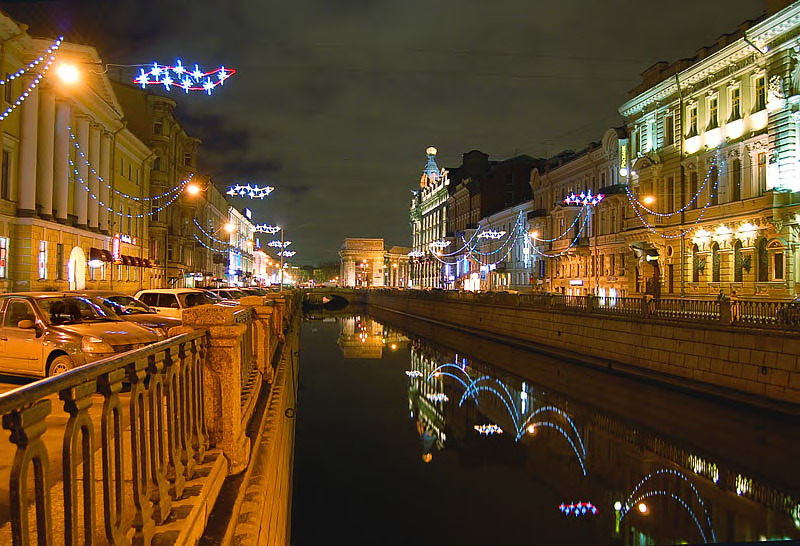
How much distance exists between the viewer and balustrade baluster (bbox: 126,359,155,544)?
344 cm

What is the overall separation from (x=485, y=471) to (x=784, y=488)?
6189mm

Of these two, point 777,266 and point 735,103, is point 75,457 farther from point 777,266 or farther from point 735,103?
point 735,103

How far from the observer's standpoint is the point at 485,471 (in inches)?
583

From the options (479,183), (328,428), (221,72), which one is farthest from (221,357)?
(479,183)

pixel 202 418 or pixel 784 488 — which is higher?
pixel 202 418

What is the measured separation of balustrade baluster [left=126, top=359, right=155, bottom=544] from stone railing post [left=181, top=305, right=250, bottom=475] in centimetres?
180

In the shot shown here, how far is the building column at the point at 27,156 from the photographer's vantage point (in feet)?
86.7

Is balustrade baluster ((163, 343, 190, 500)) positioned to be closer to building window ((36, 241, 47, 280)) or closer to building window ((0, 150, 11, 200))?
building window ((0, 150, 11, 200))

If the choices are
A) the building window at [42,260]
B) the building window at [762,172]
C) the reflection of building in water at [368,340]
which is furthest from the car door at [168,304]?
the building window at [762,172]

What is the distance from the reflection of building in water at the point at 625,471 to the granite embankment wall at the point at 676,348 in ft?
11.7

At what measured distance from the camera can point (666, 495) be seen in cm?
1271

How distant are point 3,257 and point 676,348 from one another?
26.5 meters

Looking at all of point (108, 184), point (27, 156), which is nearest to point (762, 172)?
point (27, 156)

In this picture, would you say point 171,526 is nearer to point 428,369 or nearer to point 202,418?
point 202,418
